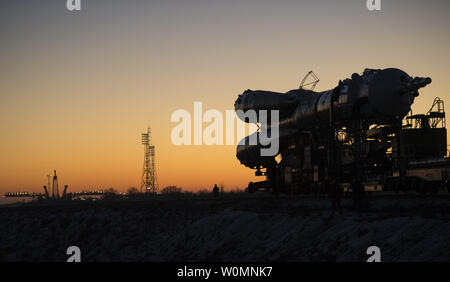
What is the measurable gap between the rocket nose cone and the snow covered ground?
8.07 meters

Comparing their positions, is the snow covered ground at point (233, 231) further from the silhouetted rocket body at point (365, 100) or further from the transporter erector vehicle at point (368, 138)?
the silhouetted rocket body at point (365, 100)

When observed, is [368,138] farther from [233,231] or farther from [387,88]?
[233,231]

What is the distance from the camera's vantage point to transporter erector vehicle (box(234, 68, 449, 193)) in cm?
3672

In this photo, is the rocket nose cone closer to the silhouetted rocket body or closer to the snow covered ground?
the silhouetted rocket body

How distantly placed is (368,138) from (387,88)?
411 cm

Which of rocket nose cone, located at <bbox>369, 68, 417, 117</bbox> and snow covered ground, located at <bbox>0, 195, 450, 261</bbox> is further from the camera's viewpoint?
rocket nose cone, located at <bbox>369, 68, 417, 117</bbox>

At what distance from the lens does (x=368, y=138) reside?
4112 centimetres

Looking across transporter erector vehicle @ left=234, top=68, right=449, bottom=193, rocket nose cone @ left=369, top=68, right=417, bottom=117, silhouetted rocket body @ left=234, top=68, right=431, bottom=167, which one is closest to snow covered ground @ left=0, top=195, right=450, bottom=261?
transporter erector vehicle @ left=234, top=68, right=449, bottom=193

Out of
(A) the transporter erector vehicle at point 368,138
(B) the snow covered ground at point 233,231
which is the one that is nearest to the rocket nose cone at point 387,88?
(A) the transporter erector vehicle at point 368,138

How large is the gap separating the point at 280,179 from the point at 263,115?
648 cm

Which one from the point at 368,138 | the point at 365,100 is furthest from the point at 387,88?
the point at 368,138

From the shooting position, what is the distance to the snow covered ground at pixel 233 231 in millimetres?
20750
